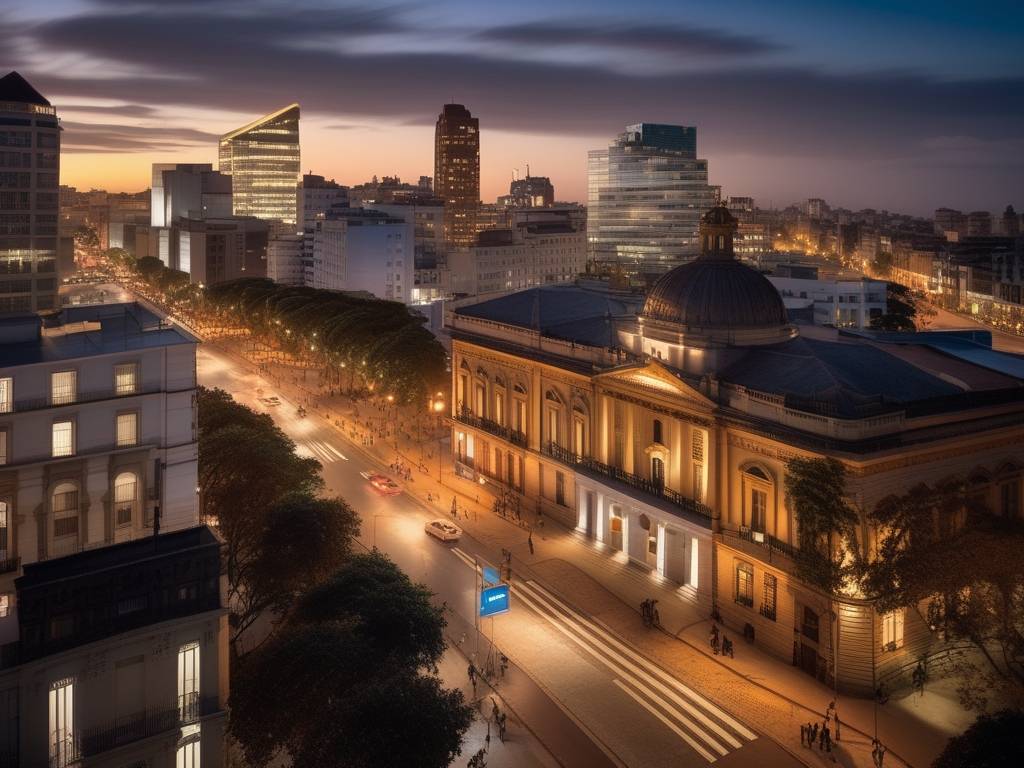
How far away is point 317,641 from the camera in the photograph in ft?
109

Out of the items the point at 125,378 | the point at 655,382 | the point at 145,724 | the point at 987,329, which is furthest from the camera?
the point at 987,329

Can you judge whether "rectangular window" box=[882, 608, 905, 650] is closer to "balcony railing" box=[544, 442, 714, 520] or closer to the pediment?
"balcony railing" box=[544, 442, 714, 520]

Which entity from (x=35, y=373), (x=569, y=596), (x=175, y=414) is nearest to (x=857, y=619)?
(x=569, y=596)

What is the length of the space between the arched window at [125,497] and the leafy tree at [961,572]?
38645 mm

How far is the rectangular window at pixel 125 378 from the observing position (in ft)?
156

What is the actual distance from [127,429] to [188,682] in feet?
66.8

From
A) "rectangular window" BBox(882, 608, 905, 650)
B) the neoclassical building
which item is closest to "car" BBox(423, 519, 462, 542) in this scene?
the neoclassical building

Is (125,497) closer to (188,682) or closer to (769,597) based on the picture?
(188,682)

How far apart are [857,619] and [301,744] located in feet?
92.1

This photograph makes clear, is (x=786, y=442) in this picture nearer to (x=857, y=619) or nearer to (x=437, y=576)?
(x=857, y=619)

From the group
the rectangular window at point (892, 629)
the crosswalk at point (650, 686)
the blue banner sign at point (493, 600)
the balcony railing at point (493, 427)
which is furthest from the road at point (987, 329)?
the blue banner sign at point (493, 600)

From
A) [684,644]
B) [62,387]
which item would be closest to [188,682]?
[62,387]

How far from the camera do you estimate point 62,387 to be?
4588 centimetres

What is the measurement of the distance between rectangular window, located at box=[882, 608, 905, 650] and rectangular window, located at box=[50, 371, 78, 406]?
43127 mm
